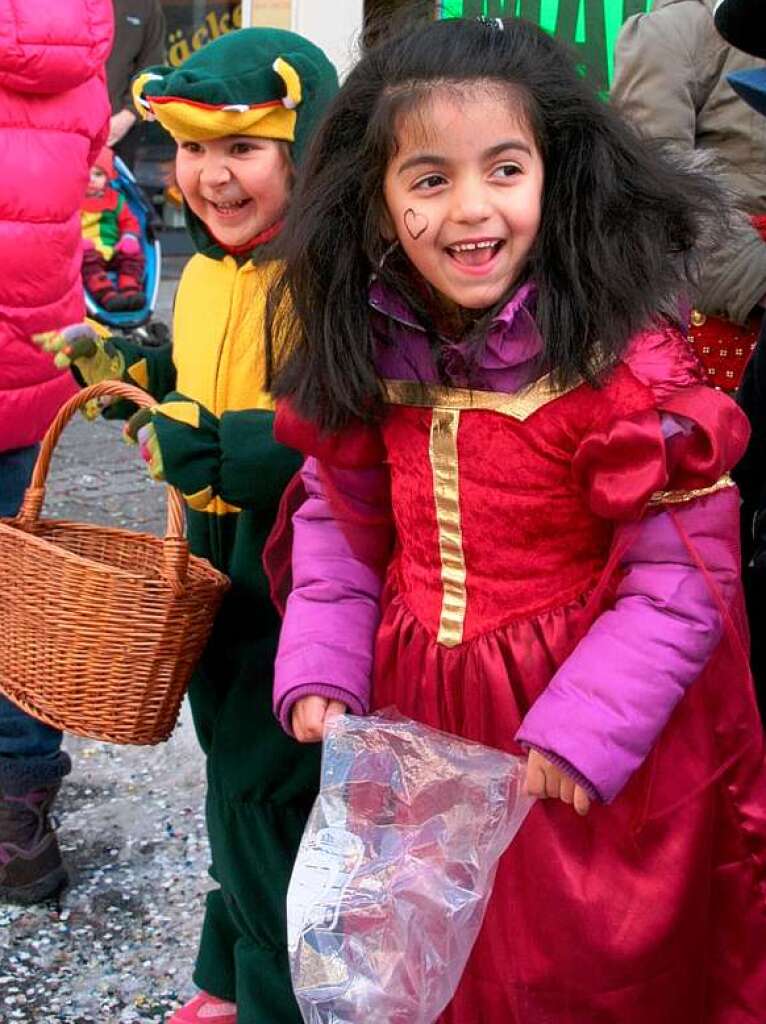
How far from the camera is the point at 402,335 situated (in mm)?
1945

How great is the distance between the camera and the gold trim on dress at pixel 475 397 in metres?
1.82

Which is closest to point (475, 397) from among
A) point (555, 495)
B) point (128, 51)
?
point (555, 495)

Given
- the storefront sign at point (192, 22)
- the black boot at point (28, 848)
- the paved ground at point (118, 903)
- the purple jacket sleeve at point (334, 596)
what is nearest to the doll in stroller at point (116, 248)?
the storefront sign at point (192, 22)

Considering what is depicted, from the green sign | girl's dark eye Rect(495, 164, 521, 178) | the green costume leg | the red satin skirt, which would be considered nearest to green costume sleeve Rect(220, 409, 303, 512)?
the green costume leg

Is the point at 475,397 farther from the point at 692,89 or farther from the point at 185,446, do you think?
the point at 692,89

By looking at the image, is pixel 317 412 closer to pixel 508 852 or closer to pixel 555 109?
pixel 555 109

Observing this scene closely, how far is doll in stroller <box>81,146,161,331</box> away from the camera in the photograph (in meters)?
7.56

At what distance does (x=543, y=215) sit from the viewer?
186 centimetres

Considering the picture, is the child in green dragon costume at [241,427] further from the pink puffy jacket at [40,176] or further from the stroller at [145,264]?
the stroller at [145,264]

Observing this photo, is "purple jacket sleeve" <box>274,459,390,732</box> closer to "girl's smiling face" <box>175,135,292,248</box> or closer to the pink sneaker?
"girl's smiling face" <box>175,135,292,248</box>

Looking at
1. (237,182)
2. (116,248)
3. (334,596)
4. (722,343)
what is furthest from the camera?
(116,248)

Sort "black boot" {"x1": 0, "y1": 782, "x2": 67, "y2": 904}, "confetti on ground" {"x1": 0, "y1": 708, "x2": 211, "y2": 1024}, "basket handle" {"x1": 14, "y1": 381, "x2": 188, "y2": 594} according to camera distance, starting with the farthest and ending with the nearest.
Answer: "black boot" {"x1": 0, "y1": 782, "x2": 67, "y2": 904} < "confetti on ground" {"x1": 0, "y1": 708, "x2": 211, "y2": 1024} < "basket handle" {"x1": 14, "y1": 381, "x2": 188, "y2": 594}

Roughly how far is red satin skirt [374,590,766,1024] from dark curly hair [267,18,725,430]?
37cm

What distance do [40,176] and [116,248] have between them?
17.0ft
